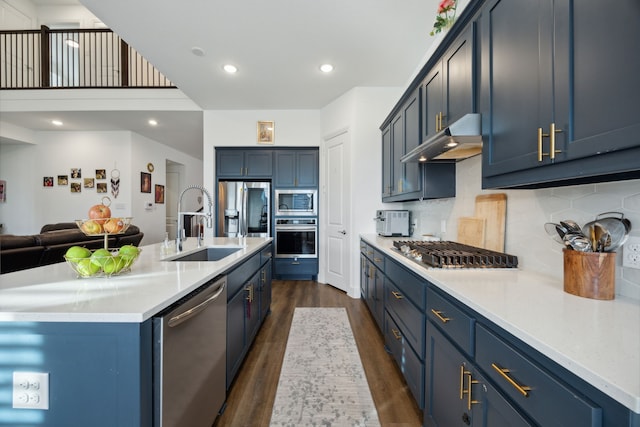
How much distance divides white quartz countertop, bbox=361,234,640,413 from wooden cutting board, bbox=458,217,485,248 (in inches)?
22.3

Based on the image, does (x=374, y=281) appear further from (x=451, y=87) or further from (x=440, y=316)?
(x=451, y=87)

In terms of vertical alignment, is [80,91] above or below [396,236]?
above

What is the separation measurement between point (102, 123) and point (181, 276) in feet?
19.6

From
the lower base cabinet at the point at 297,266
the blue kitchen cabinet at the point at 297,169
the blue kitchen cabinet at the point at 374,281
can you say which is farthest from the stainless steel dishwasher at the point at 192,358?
the blue kitchen cabinet at the point at 297,169

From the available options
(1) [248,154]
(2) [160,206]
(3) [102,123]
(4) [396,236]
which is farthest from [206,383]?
(2) [160,206]

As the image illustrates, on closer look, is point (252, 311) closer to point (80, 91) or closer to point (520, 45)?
point (520, 45)

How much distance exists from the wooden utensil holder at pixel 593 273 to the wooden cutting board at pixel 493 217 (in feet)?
2.23

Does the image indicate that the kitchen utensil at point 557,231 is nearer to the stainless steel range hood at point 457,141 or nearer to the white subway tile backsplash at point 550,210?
the white subway tile backsplash at point 550,210

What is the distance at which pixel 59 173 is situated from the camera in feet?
19.1

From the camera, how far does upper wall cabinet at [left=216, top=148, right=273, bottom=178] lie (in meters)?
4.65

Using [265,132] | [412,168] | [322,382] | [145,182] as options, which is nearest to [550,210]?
[412,168]

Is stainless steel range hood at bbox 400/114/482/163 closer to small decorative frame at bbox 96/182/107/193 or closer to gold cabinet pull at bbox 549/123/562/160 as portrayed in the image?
gold cabinet pull at bbox 549/123/562/160

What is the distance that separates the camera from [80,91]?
459 centimetres

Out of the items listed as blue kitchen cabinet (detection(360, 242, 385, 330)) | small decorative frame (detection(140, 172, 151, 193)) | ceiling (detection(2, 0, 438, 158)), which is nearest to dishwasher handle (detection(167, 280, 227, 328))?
blue kitchen cabinet (detection(360, 242, 385, 330))
